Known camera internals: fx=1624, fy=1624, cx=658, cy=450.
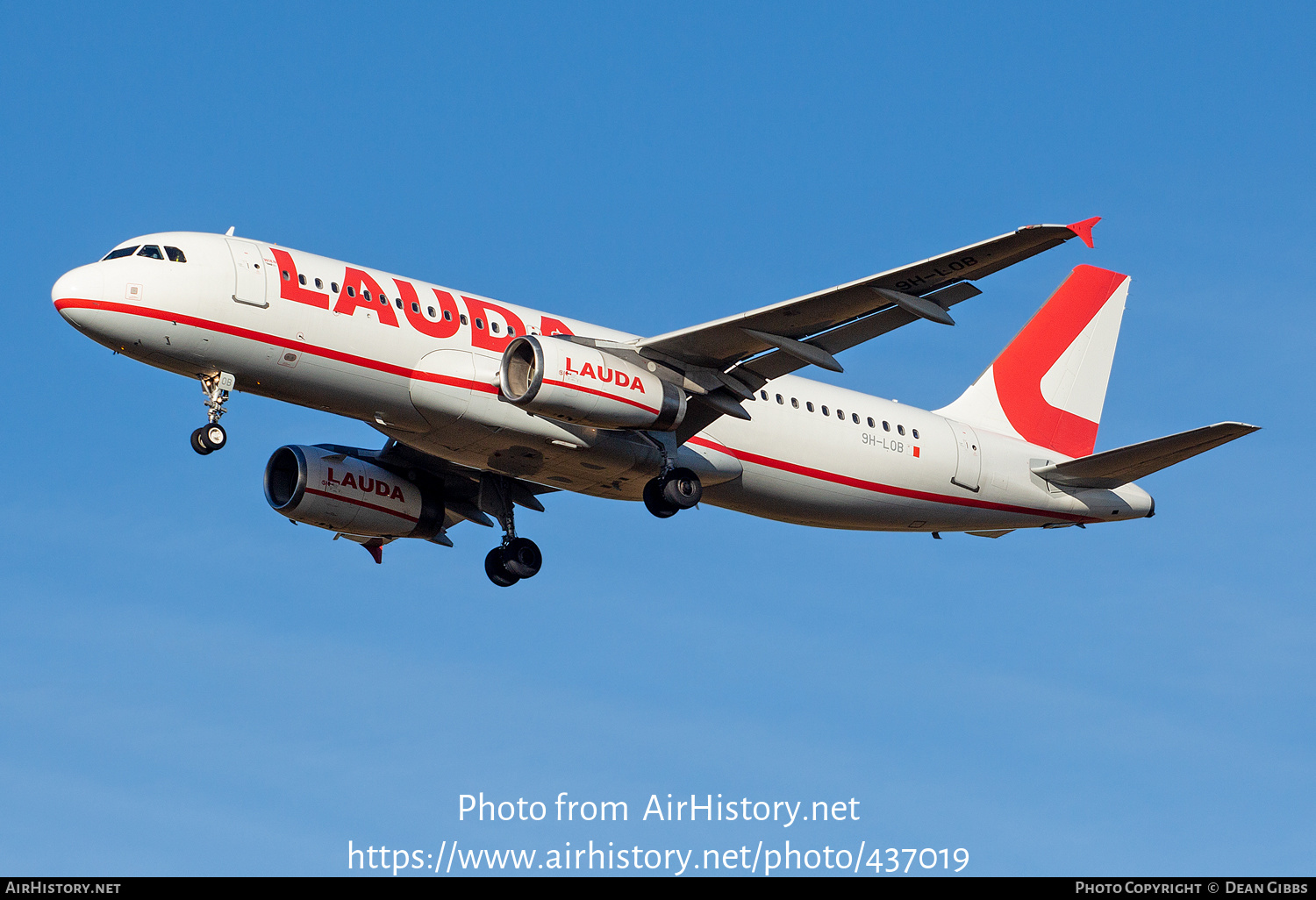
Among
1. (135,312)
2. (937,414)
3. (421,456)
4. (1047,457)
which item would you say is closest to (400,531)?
(421,456)

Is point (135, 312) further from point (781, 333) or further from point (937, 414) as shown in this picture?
point (937, 414)

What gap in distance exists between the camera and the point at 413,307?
31109mm

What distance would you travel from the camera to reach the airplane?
29.8 meters

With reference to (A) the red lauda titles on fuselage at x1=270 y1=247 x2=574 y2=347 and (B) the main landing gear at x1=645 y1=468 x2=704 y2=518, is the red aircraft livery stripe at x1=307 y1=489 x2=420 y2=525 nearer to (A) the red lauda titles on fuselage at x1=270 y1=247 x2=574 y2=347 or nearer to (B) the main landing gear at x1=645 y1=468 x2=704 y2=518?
(A) the red lauda titles on fuselage at x1=270 y1=247 x2=574 y2=347

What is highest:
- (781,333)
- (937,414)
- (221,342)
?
(937,414)

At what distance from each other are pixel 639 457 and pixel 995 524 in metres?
9.79

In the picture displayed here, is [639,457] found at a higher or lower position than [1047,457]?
lower

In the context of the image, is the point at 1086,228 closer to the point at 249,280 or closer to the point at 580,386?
the point at 580,386

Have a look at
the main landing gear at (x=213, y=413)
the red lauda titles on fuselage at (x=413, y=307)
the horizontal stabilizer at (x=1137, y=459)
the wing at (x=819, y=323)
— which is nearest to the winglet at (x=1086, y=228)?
the wing at (x=819, y=323)

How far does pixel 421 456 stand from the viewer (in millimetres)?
36969

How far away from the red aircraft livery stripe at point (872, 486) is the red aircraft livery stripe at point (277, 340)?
5757 mm

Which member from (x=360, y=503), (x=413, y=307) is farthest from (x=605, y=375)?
(x=360, y=503)

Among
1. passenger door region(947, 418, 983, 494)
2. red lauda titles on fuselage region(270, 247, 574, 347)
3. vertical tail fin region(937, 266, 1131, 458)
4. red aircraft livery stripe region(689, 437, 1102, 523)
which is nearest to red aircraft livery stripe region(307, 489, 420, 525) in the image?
red lauda titles on fuselage region(270, 247, 574, 347)

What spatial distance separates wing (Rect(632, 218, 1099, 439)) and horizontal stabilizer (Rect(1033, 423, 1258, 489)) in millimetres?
6382
